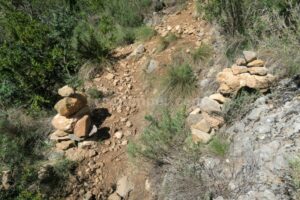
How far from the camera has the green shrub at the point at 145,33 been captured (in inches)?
232

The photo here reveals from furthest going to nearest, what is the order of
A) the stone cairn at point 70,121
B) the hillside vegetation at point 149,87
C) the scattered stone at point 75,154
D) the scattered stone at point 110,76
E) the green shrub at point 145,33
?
the green shrub at point 145,33 < the scattered stone at point 110,76 < the stone cairn at point 70,121 < the scattered stone at point 75,154 < the hillside vegetation at point 149,87

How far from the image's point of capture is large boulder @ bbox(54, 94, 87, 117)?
14.6ft

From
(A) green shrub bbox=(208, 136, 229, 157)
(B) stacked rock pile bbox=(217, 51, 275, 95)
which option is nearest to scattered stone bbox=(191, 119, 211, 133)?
(A) green shrub bbox=(208, 136, 229, 157)

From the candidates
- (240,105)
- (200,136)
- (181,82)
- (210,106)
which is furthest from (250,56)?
(181,82)

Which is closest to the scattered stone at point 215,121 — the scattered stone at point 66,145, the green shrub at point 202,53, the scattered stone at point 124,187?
the scattered stone at point 124,187

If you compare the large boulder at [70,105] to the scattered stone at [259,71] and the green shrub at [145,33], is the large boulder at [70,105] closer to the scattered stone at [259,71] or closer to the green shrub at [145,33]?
the green shrub at [145,33]

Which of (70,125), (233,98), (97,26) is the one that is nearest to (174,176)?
(233,98)

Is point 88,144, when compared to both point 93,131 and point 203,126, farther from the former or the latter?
point 203,126

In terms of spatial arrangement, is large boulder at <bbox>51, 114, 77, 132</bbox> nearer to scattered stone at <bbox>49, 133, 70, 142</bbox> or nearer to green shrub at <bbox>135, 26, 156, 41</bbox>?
scattered stone at <bbox>49, 133, 70, 142</bbox>

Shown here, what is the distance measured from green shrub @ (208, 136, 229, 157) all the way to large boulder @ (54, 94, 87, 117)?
6.09 ft

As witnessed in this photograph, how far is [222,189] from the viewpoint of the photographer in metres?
3.07

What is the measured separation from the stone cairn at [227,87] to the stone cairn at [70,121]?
1.35m

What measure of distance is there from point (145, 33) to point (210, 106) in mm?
2456

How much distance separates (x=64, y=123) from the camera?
14.8ft
